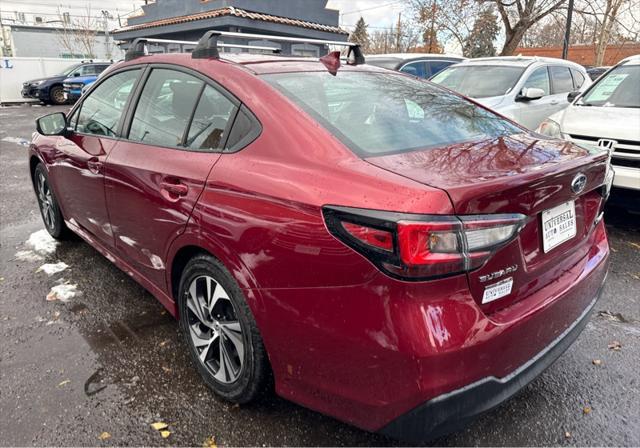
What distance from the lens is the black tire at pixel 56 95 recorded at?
20233 millimetres

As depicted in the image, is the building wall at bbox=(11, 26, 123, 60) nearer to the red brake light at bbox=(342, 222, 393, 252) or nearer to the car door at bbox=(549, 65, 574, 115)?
the car door at bbox=(549, 65, 574, 115)

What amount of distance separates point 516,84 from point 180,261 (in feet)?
20.2

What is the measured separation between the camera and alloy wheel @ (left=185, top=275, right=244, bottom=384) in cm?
225

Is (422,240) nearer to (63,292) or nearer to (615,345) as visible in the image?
(615,345)

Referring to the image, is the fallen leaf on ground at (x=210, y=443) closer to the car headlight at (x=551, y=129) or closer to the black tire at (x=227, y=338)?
the black tire at (x=227, y=338)

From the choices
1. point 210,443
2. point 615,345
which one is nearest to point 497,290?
point 210,443

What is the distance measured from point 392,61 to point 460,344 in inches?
337

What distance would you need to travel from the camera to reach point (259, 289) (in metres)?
1.96

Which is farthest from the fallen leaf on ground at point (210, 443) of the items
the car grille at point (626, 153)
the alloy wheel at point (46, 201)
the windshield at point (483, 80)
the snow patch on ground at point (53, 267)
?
the windshield at point (483, 80)

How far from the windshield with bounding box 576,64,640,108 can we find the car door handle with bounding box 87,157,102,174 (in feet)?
17.0

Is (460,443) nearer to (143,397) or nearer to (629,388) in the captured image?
(629,388)

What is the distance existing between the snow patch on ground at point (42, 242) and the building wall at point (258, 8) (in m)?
12.9

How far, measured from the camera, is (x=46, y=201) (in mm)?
4512

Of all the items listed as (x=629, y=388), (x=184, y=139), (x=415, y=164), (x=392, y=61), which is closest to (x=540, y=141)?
(x=415, y=164)
